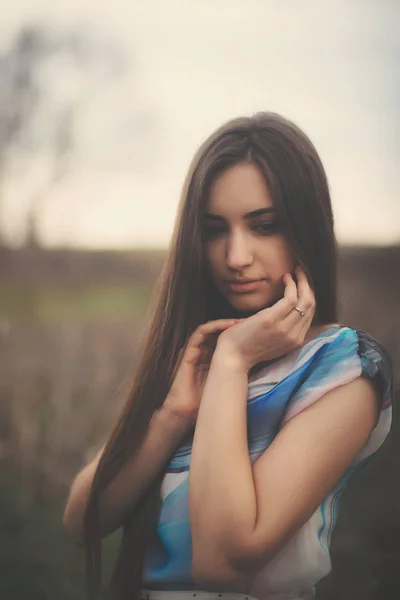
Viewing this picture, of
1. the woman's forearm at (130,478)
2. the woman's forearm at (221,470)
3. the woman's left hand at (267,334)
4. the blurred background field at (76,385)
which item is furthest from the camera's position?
the blurred background field at (76,385)

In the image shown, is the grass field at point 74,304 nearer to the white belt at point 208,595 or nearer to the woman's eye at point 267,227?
the woman's eye at point 267,227

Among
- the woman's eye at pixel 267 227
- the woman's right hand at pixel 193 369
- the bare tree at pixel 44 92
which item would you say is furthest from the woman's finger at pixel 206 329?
the bare tree at pixel 44 92

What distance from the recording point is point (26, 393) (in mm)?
1841

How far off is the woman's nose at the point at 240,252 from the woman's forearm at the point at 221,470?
23 centimetres

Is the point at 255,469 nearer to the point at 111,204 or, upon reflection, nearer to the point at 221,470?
the point at 221,470

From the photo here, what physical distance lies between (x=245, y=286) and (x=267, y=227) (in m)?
0.15

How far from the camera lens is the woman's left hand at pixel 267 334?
1.59 metres

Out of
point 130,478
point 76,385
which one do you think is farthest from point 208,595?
point 76,385

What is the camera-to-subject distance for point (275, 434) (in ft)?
5.18

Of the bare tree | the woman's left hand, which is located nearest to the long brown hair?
the woman's left hand

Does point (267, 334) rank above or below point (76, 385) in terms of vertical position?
above

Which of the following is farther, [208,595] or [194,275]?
[194,275]

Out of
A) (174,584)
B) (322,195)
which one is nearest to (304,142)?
(322,195)

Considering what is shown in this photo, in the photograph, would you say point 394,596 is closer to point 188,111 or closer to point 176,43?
point 188,111
